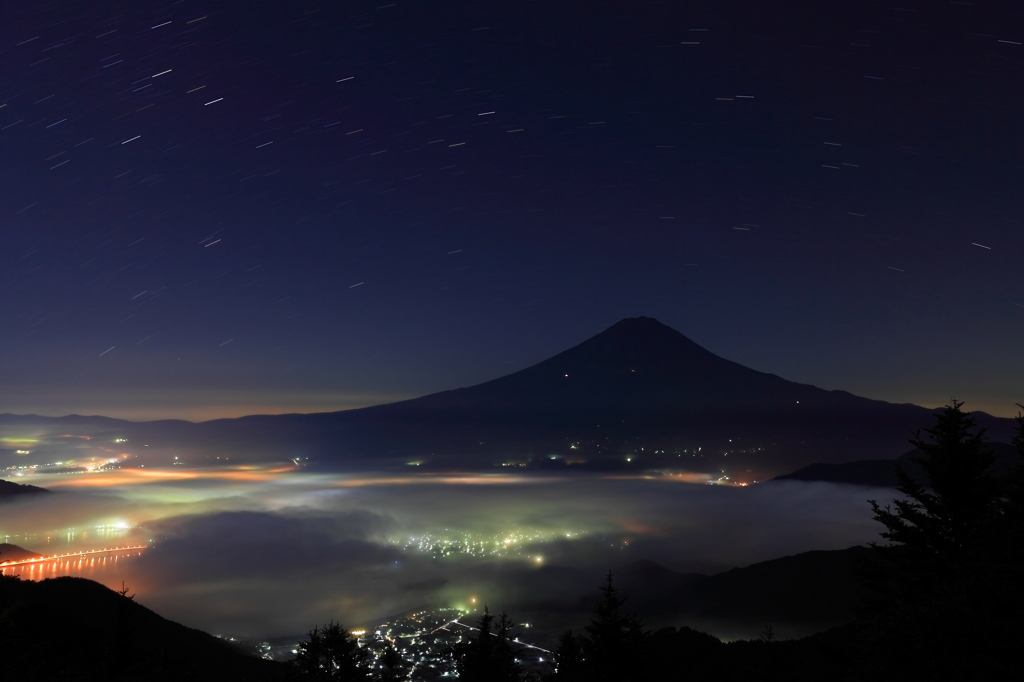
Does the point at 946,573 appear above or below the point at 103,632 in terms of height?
above

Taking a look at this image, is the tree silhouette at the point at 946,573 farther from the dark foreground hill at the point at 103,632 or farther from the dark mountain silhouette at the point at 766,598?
the dark mountain silhouette at the point at 766,598

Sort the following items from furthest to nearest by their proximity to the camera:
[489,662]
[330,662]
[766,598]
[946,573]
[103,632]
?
[766,598], [103,632], [330,662], [489,662], [946,573]

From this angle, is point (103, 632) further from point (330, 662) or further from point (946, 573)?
point (946, 573)

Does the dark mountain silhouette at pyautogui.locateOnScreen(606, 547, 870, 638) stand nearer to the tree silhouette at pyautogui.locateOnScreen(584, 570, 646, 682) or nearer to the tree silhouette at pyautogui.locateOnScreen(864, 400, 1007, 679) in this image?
the tree silhouette at pyautogui.locateOnScreen(864, 400, 1007, 679)

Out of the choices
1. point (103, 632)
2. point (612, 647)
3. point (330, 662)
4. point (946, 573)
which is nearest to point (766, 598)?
point (103, 632)

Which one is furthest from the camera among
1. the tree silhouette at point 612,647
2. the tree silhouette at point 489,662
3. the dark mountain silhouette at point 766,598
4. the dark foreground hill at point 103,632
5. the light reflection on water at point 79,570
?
the light reflection on water at point 79,570

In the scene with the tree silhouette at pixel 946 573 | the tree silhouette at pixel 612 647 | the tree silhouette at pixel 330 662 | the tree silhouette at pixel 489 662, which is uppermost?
the tree silhouette at pixel 946 573

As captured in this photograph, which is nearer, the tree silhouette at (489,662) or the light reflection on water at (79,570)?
the tree silhouette at (489,662)

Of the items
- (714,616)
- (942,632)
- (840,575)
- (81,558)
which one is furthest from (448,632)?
(942,632)

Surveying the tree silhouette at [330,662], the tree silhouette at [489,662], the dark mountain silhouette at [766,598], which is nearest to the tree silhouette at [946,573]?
the tree silhouette at [489,662]

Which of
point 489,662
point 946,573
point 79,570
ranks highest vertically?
point 946,573

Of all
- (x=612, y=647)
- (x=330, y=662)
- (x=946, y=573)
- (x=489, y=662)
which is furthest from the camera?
(x=330, y=662)
